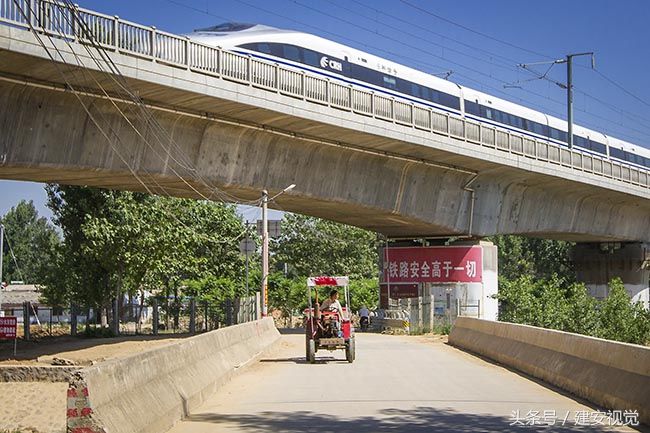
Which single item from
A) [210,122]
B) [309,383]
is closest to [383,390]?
[309,383]

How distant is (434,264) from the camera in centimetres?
4806

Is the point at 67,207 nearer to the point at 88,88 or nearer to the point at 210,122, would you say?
the point at 210,122

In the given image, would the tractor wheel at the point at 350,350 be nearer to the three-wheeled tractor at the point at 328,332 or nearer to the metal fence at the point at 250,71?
the three-wheeled tractor at the point at 328,332

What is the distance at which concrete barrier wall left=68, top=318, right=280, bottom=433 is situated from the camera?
8.95 metres

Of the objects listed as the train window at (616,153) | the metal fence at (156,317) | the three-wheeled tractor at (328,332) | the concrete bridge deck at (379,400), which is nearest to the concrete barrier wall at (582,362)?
the concrete bridge deck at (379,400)

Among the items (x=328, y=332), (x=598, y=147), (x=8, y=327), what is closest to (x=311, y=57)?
(x=8, y=327)

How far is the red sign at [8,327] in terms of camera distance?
31.7 meters

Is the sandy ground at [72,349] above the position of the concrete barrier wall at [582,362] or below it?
below

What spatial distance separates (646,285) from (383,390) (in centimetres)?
5291

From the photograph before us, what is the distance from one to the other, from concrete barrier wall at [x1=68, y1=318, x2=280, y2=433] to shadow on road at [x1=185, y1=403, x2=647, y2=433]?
25.6 inches

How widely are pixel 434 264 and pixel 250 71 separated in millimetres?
22194

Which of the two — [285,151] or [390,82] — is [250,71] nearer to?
[285,151]

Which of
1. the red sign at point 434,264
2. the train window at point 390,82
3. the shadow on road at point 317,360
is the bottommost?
the shadow on road at point 317,360

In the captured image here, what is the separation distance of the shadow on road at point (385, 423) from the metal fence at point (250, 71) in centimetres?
1064
